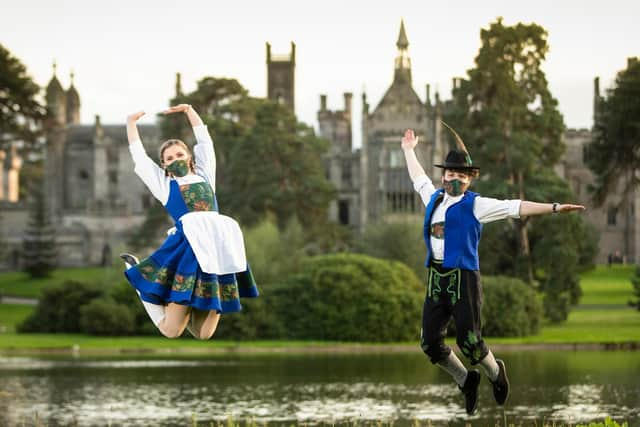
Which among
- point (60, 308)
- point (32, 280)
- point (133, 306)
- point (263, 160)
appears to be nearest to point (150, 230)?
point (263, 160)

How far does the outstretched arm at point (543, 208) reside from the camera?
37.6 ft

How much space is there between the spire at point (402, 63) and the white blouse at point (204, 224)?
8734 centimetres

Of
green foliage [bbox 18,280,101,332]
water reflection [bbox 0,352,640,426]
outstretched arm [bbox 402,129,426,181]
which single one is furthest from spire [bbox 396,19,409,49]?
outstretched arm [bbox 402,129,426,181]

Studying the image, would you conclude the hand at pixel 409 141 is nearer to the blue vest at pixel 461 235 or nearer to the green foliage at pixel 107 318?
the blue vest at pixel 461 235

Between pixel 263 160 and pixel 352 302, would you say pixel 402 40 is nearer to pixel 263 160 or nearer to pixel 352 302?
pixel 263 160

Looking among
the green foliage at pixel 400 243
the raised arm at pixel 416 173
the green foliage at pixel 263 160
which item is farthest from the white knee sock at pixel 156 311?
the green foliage at pixel 263 160

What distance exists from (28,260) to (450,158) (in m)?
78.7

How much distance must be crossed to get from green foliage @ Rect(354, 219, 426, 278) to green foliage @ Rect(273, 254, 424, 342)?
21.8ft

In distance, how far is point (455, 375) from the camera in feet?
42.8

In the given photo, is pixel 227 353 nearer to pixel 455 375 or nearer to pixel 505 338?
pixel 505 338

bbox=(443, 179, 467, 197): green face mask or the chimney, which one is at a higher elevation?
the chimney

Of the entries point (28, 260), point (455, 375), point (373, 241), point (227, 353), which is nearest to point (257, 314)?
point (227, 353)

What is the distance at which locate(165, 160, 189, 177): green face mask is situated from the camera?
1277cm

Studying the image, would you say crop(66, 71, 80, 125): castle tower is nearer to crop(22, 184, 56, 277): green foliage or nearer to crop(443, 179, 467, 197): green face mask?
crop(22, 184, 56, 277): green foliage
